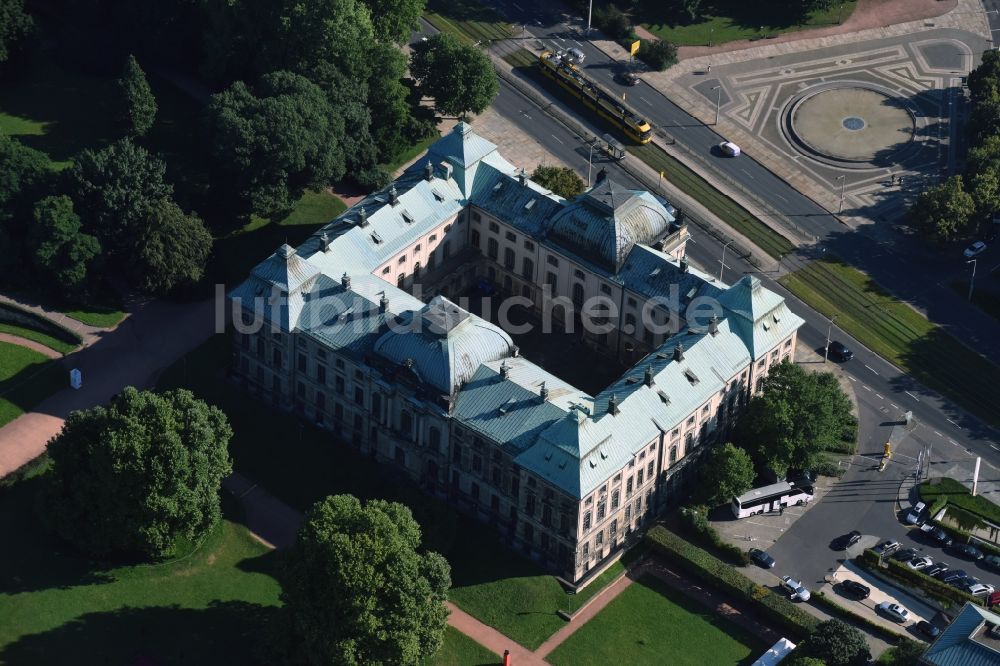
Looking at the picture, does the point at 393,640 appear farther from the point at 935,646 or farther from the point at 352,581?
the point at 935,646

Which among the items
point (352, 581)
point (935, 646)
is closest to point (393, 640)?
point (352, 581)

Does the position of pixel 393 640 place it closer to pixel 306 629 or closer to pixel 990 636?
pixel 306 629

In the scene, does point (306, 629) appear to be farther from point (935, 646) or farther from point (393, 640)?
point (935, 646)

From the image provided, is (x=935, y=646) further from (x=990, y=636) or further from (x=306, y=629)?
(x=306, y=629)

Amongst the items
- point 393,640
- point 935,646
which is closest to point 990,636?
point 935,646
